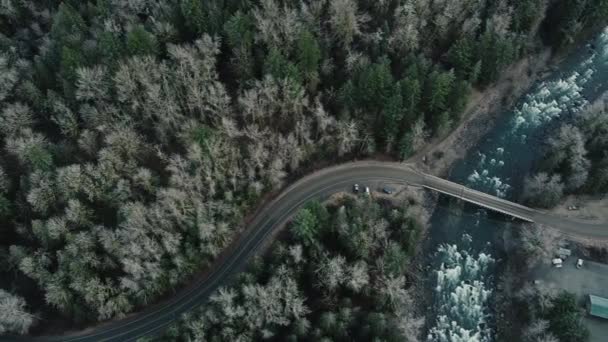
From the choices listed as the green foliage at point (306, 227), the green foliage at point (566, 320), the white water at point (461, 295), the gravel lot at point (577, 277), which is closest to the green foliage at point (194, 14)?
Result: the green foliage at point (306, 227)

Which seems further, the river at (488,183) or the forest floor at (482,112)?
the forest floor at (482,112)

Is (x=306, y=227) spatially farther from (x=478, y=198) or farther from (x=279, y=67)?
(x=478, y=198)

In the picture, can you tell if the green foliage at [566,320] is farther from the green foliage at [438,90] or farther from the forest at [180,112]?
the green foliage at [438,90]

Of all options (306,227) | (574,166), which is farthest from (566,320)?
(306,227)

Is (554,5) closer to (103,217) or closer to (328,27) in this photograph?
(328,27)

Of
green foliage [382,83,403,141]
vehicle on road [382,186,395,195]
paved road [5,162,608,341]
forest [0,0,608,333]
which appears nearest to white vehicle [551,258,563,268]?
paved road [5,162,608,341]

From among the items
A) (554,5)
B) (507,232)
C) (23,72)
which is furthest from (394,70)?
(23,72)
